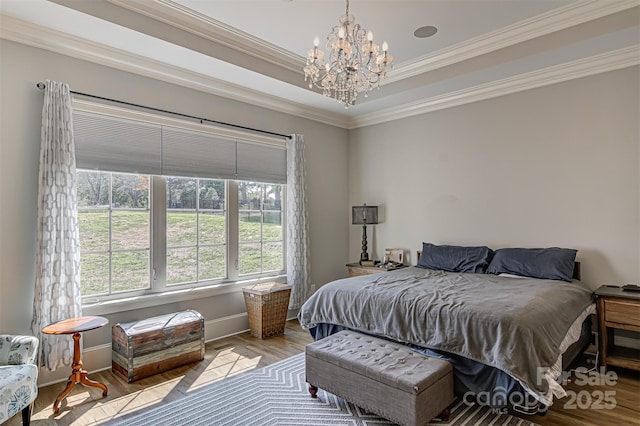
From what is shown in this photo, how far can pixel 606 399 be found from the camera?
8.45ft

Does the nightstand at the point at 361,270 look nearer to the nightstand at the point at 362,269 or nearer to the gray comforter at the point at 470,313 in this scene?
the nightstand at the point at 362,269

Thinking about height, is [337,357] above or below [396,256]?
below

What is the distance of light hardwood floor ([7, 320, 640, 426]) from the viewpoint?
2352mm

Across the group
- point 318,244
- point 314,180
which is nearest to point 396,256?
point 318,244

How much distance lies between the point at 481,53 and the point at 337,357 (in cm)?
313

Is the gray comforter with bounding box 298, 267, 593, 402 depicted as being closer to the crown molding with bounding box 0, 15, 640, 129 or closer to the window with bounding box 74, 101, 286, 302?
the window with bounding box 74, 101, 286, 302

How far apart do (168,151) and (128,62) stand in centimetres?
85

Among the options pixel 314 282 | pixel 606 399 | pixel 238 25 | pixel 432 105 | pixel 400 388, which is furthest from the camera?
pixel 314 282

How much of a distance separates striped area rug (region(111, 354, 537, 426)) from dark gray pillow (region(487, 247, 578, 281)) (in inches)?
60.0

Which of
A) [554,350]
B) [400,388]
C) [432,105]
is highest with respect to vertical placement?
[432,105]

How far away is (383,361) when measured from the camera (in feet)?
7.57

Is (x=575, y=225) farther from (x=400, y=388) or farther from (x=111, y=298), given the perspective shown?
(x=111, y=298)

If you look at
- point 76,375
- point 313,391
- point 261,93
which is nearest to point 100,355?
point 76,375

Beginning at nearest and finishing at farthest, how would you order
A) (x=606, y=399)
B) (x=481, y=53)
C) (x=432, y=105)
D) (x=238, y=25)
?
(x=606, y=399) < (x=238, y=25) < (x=481, y=53) < (x=432, y=105)
